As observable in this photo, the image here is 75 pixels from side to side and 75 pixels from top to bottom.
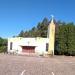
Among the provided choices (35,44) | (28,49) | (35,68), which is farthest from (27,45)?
(35,68)

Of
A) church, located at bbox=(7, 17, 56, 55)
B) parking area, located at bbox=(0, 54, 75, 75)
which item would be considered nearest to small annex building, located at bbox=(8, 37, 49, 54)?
church, located at bbox=(7, 17, 56, 55)

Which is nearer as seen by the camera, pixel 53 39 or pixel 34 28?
pixel 53 39

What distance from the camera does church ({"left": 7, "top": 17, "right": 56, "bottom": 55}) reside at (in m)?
77.5

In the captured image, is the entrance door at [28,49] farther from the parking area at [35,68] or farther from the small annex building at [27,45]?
the parking area at [35,68]

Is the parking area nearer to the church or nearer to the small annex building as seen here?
the church

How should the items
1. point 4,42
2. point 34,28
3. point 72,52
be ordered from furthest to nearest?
point 34,28
point 4,42
point 72,52

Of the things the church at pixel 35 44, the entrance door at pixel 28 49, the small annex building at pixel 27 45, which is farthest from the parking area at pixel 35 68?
the entrance door at pixel 28 49

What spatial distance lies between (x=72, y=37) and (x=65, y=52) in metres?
4.32

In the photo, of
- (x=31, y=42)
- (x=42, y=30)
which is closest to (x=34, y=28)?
(x=42, y=30)

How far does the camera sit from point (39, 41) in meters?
78.9

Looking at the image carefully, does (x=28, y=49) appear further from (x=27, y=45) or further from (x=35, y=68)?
(x=35, y=68)

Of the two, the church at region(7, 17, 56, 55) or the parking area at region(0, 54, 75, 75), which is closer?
the parking area at region(0, 54, 75, 75)

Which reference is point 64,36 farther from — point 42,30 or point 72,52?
point 42,30

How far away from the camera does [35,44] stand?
7900 cm
